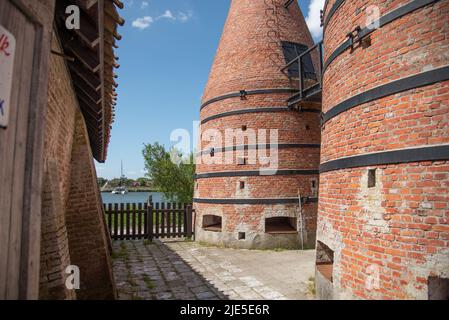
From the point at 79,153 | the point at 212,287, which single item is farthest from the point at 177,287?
the point at 79,153

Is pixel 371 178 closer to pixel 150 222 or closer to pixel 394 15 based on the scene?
pixel 394 15

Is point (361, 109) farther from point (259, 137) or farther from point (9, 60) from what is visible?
point (259, 137)

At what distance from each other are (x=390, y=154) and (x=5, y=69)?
3.82 meters

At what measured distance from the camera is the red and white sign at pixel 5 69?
1499 millimetres

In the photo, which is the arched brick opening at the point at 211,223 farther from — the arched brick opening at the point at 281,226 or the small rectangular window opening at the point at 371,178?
the small rectangular window opening at the point at 371,178

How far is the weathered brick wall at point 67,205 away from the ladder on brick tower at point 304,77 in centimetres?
641

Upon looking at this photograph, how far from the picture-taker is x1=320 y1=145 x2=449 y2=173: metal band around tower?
10.2 ft

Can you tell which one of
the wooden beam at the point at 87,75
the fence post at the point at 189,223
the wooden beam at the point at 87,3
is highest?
the wooden beam at the point at 87,3

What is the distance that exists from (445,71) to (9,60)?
3904 millimetres

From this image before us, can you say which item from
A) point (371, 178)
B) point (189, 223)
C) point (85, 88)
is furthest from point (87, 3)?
point (189, 223)

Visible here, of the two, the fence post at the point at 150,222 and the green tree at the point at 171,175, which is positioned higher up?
the green tree at the point at 171,175

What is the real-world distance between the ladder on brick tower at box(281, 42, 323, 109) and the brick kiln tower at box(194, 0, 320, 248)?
0.31 meters

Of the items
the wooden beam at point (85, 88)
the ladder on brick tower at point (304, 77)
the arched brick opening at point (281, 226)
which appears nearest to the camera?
the wooden beam at point (85, 88)

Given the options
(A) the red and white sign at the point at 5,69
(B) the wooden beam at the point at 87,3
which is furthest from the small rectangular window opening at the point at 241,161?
(A) the red and white sign at the point at 5,69
